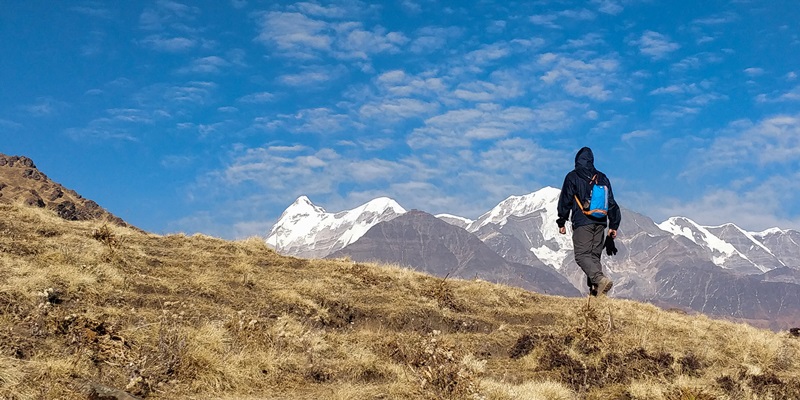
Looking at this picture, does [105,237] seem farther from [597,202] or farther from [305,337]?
[597,202]

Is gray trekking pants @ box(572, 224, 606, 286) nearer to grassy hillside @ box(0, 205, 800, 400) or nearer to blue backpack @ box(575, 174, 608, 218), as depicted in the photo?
blue backpack @ box(575, 174, 608, 218)

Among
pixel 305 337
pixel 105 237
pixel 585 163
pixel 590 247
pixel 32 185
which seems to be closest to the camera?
pixel 305 337

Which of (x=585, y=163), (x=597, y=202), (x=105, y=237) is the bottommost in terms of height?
(x=105, y=237)

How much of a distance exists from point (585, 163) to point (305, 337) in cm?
624

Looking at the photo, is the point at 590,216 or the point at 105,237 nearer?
the point at 590,216

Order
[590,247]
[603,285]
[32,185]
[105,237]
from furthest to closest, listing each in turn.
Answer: [32,185] → [105,237] → [590,247] → [603,285]

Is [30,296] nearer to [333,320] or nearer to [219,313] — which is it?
[219,313]

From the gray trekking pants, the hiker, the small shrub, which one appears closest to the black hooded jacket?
the hiker

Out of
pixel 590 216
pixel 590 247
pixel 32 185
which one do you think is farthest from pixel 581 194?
pixel 32 185

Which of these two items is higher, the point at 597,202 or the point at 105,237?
the point at 597,202

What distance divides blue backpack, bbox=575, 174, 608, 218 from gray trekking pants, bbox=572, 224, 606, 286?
26 cm

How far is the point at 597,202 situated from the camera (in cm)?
1074

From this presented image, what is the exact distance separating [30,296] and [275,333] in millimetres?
3282

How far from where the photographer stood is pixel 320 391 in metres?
6.57
